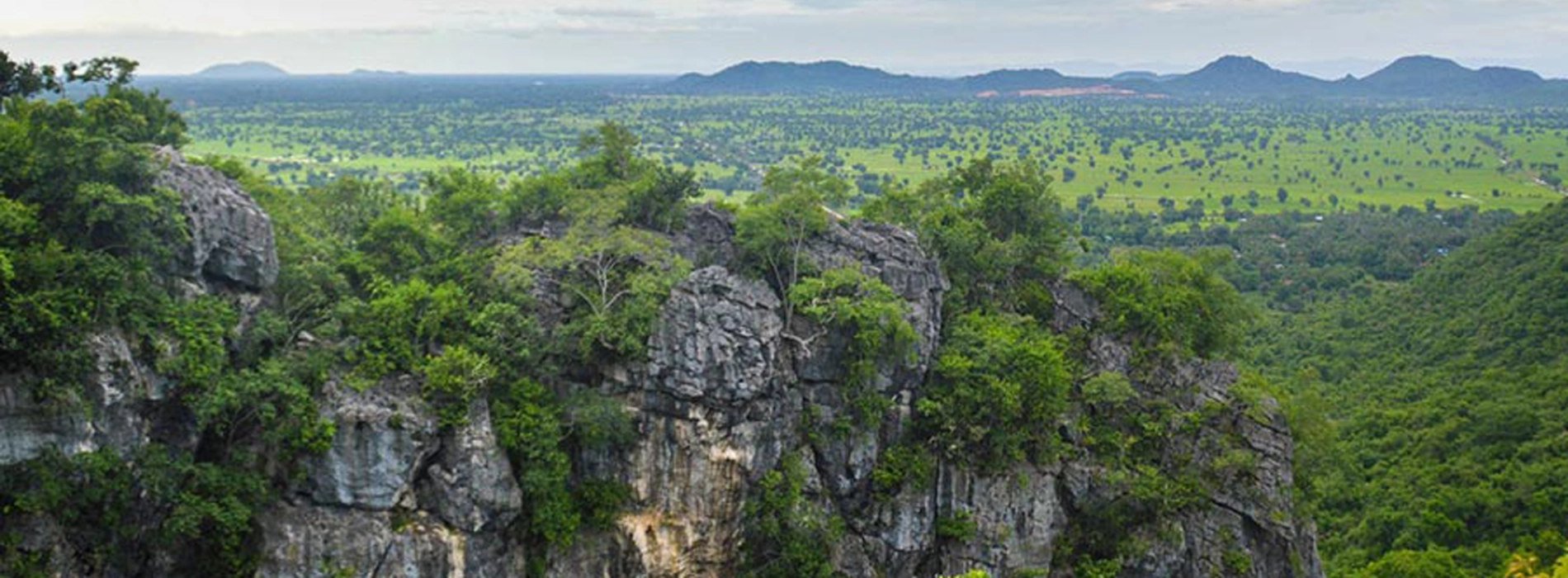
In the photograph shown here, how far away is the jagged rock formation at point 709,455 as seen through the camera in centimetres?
2411

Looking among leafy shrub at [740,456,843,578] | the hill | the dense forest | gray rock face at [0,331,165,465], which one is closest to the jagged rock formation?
gray rock face at [0,331,165,465]

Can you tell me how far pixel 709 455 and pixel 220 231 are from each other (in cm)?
1406

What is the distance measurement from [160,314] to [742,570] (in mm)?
16090

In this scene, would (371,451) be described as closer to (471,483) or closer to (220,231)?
(471,483)

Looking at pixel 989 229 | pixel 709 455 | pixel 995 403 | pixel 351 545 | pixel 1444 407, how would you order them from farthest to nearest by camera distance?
1. pixel 1444 407
2. pixel 989 229
3. pixel 995 403
4. pixel 709 455
5. pixel 351 545

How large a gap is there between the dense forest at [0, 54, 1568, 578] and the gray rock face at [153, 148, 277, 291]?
1.07ft

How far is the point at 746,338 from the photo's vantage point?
96.2 ft

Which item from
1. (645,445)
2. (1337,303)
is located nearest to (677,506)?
(645,445)

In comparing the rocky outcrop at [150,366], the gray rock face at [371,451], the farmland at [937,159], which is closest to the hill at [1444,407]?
the gray rock face at [371,451]

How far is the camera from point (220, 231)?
26641mm

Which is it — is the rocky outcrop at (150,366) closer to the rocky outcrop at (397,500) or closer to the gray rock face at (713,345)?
the rocky outcrop at (397,500)

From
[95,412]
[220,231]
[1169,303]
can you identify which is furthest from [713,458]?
[1169,303]

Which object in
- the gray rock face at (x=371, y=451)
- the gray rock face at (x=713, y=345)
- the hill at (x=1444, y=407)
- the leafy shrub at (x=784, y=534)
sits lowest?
the hill at (x=1444, y=407)

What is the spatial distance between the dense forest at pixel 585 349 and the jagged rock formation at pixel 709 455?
0.31 meters
